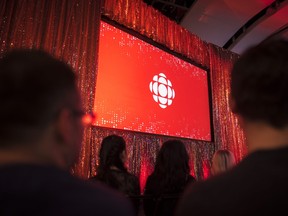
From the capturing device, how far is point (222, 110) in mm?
6066

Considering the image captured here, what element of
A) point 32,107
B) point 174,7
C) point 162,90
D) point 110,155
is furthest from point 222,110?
point 32,107

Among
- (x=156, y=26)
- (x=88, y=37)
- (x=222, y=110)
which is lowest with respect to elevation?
(x=222, y=110)

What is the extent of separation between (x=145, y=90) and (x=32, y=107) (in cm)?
372

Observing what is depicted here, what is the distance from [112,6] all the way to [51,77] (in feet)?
12.4

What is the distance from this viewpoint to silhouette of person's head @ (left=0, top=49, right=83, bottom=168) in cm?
64

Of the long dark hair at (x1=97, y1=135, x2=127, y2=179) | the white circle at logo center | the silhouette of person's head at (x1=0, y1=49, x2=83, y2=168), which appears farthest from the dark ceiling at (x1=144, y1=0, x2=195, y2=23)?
the silhouette of person's head at (x1=0, y1=49, x2=83, y2=168)

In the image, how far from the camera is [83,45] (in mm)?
3697

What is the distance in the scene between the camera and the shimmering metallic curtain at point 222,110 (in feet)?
19.2

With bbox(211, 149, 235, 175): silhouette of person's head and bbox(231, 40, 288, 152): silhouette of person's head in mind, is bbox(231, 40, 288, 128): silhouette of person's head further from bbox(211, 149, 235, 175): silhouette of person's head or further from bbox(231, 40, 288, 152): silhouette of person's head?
bbox(211, 149, 235, 175): silhouette of person's head

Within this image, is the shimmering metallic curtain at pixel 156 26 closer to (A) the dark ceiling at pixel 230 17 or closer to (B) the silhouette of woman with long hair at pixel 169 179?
(A) the dark ceiling at pixel 230 17

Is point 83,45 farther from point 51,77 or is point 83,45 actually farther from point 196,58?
point 51,77

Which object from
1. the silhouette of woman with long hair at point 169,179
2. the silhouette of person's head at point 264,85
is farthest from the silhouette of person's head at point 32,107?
the silhouette of woman with long hair at point 169,179

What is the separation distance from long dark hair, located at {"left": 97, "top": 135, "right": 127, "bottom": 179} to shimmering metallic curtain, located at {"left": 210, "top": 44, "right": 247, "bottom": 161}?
3802 mm

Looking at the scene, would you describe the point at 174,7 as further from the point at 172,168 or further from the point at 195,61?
the point at 172,168
